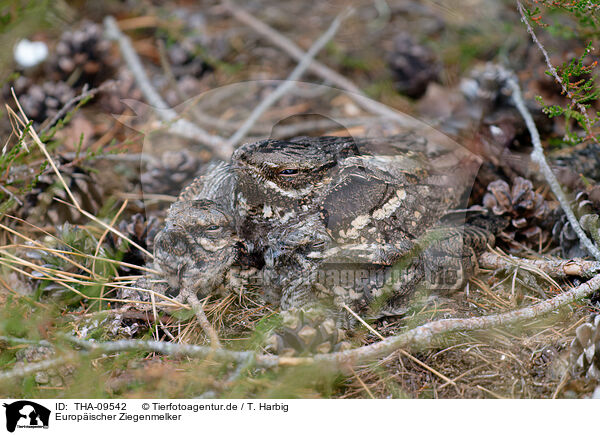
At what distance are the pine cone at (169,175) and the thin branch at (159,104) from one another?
0.22m

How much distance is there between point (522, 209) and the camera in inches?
94.4

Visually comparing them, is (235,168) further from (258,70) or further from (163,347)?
(258,70)

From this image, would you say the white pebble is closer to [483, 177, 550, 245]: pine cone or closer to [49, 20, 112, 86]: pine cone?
[49, 20, 112, 86]: pine cone

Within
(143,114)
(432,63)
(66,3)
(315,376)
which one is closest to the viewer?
(315,376)

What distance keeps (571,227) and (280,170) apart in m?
1.43

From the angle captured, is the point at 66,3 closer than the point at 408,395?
No

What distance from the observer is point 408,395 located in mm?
1742

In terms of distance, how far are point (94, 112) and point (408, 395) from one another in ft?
9.86

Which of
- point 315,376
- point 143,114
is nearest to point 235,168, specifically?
point 315,376

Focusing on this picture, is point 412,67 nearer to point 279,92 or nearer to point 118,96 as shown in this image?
point 279,92

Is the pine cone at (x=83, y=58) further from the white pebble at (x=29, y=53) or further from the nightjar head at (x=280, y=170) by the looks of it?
the nightjar head at (x=280, y=170)

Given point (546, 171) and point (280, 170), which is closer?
point (280, 170)

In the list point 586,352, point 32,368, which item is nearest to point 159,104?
point 32,368

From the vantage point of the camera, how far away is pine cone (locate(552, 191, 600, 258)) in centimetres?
224
